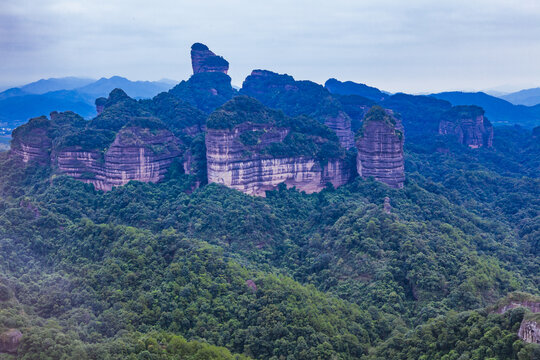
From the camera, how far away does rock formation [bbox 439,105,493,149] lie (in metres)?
99.1

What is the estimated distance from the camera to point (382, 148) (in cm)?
5881

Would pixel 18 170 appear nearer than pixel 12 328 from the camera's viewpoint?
No

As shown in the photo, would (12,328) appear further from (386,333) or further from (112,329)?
(386,333)

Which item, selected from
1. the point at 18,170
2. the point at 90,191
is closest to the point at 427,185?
the point at 90,191

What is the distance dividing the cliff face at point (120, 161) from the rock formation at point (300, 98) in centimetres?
3708

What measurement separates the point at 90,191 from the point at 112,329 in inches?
1172

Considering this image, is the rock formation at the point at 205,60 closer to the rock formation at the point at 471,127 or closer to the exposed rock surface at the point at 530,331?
the rock formation at the point at 471,127

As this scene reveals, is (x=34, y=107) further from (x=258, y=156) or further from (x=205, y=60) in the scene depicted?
(x=258, y=156)

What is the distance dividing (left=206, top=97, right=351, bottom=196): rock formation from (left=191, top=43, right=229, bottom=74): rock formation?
4343cm

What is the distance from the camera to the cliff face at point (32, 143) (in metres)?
61.1

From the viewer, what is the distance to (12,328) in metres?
26.1

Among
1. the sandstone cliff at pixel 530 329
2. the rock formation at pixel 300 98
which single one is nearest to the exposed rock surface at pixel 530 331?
the sandstone cliff at pixel 530 329

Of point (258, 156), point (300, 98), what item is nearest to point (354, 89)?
point (300, 98)

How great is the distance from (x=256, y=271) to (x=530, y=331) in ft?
73.8
